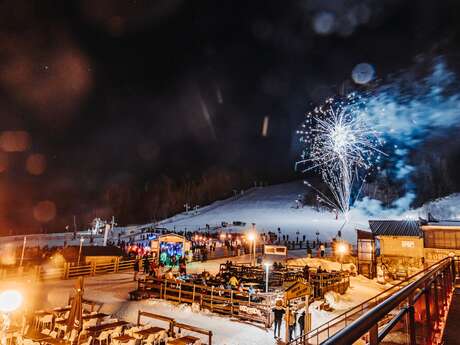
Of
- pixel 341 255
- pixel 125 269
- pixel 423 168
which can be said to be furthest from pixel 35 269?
pixel 423 168

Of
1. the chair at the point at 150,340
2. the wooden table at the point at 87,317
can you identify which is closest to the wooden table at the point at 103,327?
the wooden table at the point at 87,317

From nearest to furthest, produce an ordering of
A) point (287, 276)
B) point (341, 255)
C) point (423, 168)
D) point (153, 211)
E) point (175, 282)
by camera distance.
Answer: point (175, 282) < point (287, 276) < point (341, 255) < point (423, 168) < point (153, 211)

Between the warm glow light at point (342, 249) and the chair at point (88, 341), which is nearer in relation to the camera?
the chair at point (88, 341)

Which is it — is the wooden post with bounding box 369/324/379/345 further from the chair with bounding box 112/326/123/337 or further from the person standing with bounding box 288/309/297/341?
the chair with bounding box 112/326/123/337

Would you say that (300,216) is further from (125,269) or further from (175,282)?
(175,282)

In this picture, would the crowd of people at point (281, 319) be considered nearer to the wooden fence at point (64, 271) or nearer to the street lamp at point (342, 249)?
the wooden fence at point (64, 271)

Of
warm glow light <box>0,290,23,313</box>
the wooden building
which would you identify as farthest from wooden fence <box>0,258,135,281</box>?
the wooden building

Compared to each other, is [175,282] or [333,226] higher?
[333,226]

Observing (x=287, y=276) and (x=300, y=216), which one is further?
(x=300, y=216)
